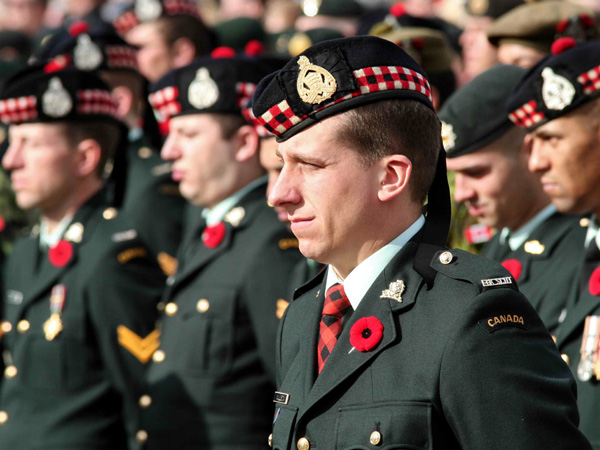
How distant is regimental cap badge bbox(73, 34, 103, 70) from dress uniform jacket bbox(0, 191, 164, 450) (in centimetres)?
252

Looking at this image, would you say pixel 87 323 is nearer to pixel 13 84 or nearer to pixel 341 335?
pixel 13 84

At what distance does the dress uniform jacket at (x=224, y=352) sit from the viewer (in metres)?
4.81

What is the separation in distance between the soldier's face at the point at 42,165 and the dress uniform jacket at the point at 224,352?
123 cm

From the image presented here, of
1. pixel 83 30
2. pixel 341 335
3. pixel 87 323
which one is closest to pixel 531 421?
pixel 341 335

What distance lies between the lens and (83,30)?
845cm

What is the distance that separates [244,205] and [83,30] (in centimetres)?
382

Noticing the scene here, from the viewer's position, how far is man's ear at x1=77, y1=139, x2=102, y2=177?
6.07 m

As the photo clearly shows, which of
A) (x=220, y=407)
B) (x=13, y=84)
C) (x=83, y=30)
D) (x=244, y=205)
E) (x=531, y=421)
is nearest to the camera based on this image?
(x=531, y=421)

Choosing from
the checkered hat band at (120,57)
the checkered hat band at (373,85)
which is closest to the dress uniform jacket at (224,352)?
the checkered hat band at (373,85)

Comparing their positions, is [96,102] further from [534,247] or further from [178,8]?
[534,247]

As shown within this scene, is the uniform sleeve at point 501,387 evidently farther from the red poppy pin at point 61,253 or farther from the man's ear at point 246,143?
the red poppy pin at point 61,253

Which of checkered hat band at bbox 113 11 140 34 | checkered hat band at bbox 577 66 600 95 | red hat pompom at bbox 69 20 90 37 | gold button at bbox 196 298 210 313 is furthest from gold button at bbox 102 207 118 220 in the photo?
checkered hat band at bbox 113 11 140 34

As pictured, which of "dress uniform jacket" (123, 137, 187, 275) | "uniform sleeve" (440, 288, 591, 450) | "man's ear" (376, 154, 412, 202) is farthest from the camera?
"dress uniform jacket" (123, 137, 187, 275)

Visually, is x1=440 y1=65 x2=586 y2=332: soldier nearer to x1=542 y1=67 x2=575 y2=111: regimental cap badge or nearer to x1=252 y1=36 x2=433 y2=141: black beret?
x1=542 y1=67 x2=575 y2=111: regimental cap badge
